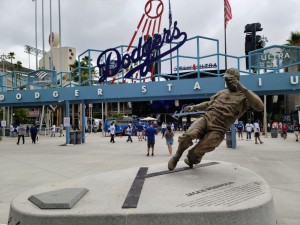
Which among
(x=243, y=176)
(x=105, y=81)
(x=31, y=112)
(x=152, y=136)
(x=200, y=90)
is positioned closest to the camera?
(x=243, y=176)

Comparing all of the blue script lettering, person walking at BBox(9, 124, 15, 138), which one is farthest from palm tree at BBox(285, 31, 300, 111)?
person walking at BBox(9, 124, 15, 138)

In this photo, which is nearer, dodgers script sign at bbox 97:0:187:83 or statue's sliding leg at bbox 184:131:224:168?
statue's sliding leg at bbox 184:131:224:168

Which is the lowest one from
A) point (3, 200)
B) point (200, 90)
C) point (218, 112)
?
point (3, 200)

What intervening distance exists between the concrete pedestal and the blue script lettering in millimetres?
12476

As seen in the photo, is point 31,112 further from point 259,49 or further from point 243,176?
point 243,176

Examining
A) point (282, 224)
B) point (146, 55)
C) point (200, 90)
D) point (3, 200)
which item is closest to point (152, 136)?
point (200, 90)

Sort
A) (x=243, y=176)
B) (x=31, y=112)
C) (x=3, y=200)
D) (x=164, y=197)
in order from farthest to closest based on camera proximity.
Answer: (x=31, y=112), (x=3, y=200), (x=243, y=176), (x=164, y=197)

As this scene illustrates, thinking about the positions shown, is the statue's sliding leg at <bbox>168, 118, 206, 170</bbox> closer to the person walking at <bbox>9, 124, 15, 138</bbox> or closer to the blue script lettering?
the blue script lettering

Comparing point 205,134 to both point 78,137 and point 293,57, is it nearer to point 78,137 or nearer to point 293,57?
point 293,57

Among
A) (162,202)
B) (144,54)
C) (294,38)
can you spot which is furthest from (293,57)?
(294,38)

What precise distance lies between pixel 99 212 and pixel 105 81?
1584cm

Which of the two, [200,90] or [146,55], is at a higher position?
[146,55]

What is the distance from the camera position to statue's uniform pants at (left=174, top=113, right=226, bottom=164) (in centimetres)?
548

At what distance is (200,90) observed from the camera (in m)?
16.5
